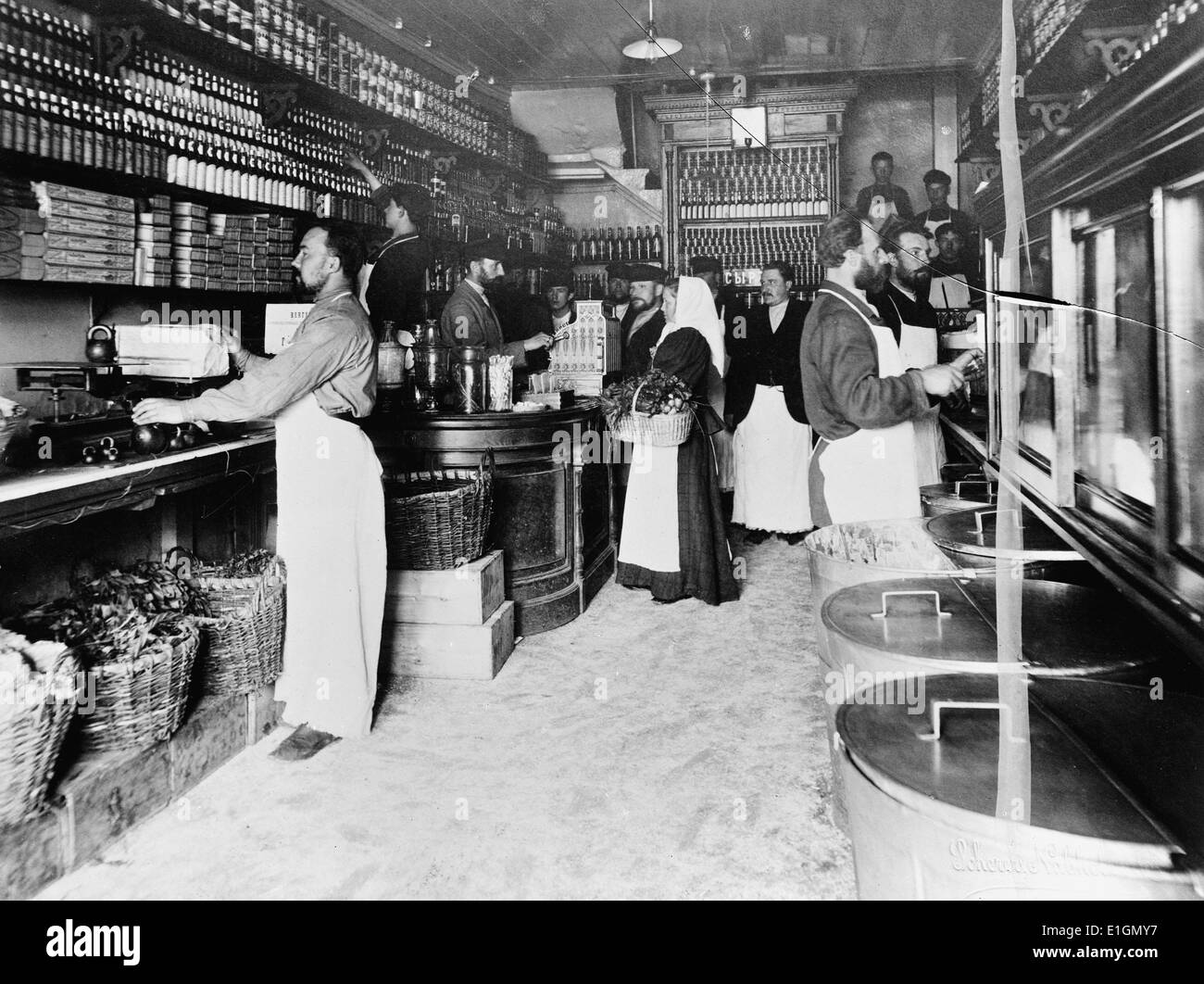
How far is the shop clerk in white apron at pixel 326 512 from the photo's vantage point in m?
3.04

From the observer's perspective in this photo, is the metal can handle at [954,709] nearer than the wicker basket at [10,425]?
Yes

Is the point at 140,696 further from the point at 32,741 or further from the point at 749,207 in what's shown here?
the point at 749,207

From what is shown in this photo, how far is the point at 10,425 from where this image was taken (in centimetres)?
230

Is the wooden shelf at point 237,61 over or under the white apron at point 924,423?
over

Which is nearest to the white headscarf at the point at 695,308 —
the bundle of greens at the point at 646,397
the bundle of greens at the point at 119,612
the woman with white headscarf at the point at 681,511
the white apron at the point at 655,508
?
the woman with white headscarf at the point at 681,511

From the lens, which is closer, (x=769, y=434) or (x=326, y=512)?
(x=326, y=512)

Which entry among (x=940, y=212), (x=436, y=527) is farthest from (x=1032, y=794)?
(x=940, y=212)

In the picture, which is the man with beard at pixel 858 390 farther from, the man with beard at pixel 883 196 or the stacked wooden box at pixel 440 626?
the man with beard at pixel 883 196

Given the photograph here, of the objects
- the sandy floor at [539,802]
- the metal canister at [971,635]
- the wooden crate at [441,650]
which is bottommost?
the sandy floor at [539,802]

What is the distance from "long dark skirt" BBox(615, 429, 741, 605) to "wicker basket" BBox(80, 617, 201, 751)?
266cm

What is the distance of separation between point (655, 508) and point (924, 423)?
1.40m

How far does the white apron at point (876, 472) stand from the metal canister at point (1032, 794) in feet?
5.68

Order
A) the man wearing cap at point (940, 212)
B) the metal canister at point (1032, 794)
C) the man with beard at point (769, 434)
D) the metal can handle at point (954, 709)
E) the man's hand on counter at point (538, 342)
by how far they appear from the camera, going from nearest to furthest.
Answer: the metal canister at point (1032, 794)
the metal can handle at point (954, 709)
the man's hand on counter at point (538, 342)
the man with beard at point (769, 434)
the man wearing cap at point (940, 212)
